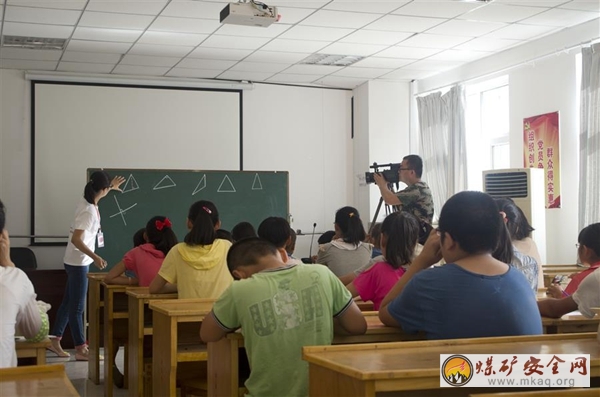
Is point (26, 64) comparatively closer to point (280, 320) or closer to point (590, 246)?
point (590, 246)

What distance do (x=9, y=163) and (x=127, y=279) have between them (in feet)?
13.0

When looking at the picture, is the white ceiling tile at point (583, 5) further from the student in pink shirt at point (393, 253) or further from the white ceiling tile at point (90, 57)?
the white ceiling tile at point (90, 57)

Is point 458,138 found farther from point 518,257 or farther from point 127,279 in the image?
point 518,257

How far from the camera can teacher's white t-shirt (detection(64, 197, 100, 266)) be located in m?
6.53

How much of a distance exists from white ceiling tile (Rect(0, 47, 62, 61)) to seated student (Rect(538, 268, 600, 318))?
6.06 meters

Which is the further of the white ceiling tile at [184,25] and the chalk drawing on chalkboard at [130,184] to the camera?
the chalk drawing on chalkboard at [130,184]

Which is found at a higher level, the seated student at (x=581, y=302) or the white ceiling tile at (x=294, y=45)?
the white ceiling tile at (x=294, y=45)

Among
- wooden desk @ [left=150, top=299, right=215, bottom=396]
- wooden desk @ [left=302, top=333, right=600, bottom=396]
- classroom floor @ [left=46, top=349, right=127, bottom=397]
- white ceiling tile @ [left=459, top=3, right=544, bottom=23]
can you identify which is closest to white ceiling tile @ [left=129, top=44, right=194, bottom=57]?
white ceiling tile @ [left=459, top=3, right=544, bottom=23]

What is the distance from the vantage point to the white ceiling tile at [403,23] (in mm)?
6609

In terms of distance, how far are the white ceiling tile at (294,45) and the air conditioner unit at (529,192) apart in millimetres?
2113

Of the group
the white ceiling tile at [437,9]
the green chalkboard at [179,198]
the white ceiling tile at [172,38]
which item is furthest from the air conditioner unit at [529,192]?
the white ceiling tile at [172,38]

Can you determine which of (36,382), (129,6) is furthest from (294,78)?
(36,382)

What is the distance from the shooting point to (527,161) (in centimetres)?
762

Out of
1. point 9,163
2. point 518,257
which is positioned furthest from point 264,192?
point 518,257
